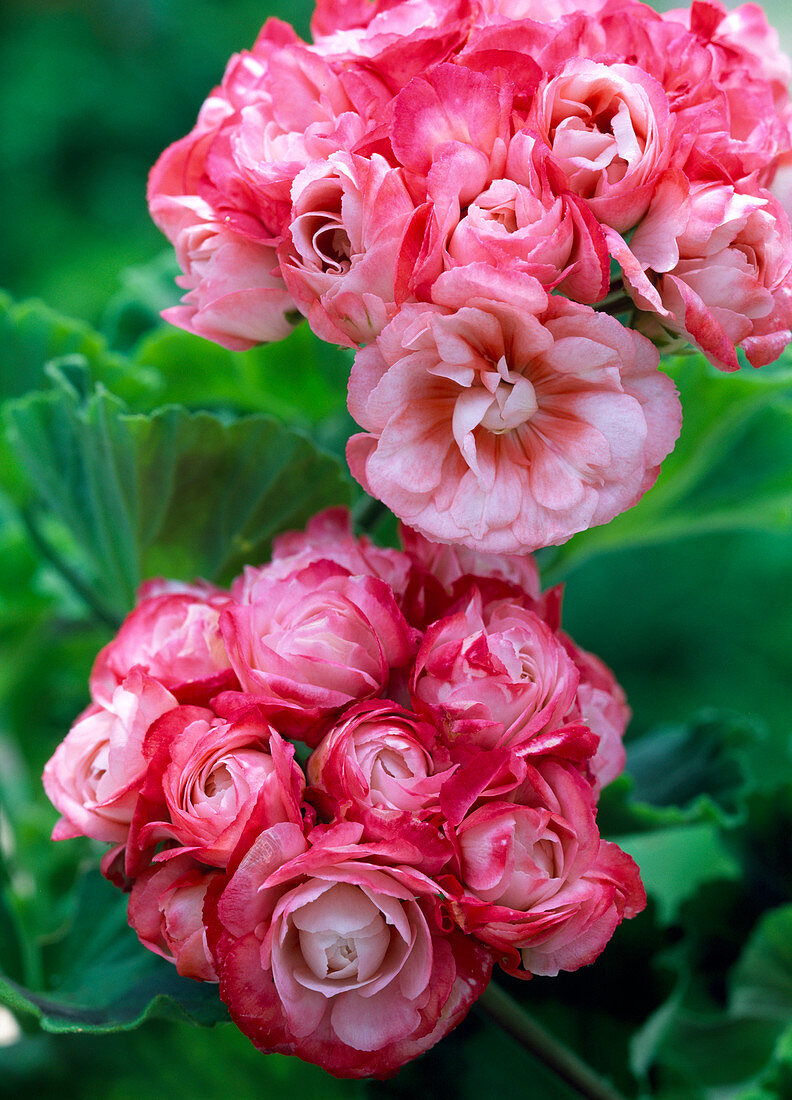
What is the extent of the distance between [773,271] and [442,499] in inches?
5.0

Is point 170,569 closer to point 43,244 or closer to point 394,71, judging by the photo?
point 394,71

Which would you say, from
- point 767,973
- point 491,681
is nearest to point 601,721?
point 491,681

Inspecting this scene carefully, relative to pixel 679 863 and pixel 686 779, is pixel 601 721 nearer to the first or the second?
pixel 686 779

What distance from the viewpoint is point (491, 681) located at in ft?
1.03

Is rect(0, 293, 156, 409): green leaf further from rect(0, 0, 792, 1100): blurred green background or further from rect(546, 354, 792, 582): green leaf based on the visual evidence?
rect(546, 354, 792, 582): green leaf

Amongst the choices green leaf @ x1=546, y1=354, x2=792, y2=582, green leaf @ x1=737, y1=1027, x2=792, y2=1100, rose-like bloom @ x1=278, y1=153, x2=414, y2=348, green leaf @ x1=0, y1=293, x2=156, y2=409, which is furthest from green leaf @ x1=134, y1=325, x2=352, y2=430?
green leaf @ x1=737, y1=1027, x2=792, y2=1100

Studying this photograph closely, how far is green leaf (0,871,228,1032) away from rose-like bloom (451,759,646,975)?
111 mm

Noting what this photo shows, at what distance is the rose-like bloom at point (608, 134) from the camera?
0.31 meters

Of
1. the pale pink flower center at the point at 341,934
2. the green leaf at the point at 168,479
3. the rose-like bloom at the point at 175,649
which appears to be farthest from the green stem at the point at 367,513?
the pale pink flower center at the point at 341,934

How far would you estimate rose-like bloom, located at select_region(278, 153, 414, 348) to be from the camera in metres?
0.30

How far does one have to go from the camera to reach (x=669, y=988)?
58cm

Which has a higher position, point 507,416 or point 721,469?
point 507,416

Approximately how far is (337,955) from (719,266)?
9.3 inches

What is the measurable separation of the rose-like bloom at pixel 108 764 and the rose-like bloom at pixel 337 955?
0.05 m
